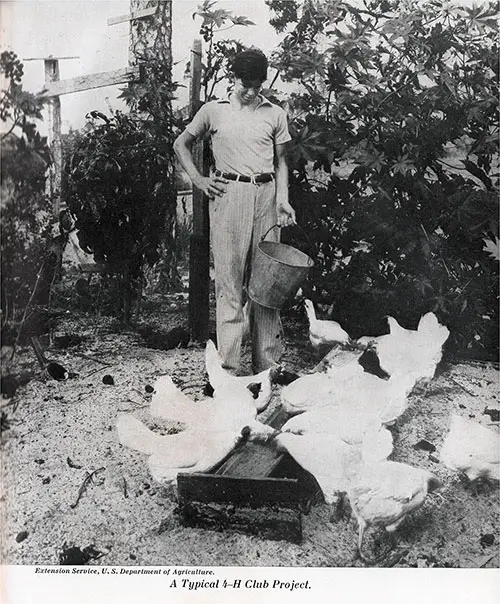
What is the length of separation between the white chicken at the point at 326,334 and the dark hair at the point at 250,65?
1426mm

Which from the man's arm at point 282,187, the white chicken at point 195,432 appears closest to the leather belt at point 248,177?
the man's arm at point 282,187

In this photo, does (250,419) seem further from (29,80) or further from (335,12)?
(335,12)

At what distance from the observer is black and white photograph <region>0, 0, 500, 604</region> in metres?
2.63

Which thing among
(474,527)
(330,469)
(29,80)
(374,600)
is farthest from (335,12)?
(374,600)

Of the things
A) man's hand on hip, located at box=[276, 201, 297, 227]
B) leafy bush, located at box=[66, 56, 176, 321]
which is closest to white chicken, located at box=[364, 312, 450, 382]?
man's hand on hip, located at box=[276, 201, 297, 227]

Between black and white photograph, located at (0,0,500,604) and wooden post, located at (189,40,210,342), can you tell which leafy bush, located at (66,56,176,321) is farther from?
wooden post, located at (189,40,210,342)

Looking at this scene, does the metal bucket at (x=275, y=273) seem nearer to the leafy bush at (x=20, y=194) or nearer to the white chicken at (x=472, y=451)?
the white chicken at (x=472, y=451)

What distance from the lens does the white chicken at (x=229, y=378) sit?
10.8 feet

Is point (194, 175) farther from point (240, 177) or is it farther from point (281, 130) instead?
point (281, 130)

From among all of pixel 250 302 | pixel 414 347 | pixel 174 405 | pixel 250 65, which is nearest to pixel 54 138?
pixel 250 65

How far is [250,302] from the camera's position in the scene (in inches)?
153

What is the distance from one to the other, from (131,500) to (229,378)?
1013mm

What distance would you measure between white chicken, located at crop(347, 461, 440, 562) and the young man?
127 centimetres

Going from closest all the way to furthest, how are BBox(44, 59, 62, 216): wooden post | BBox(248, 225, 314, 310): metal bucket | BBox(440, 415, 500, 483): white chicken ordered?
BBox(440, 415, 500, 483): white chicken → BBox(44, 59, 62, 216): wooden post → BBox(248, 225, 314, 310): metal bucket
